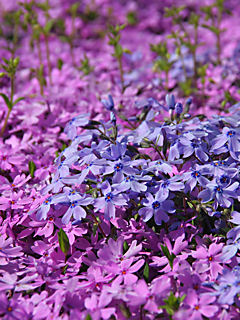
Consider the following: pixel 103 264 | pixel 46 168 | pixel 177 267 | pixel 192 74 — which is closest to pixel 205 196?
pixel 177 267

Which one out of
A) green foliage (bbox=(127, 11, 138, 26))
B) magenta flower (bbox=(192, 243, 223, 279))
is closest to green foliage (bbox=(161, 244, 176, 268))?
magenta flower (bbox=(192, 243, 223, 279))

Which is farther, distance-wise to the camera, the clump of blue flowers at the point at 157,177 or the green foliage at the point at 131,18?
the green foliage at the point at 131,18

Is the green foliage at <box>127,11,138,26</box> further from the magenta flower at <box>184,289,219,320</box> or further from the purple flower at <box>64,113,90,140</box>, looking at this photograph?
the magenta flower at <box>184,289,219,320</box>

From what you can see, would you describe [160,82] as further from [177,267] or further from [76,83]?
[177,267]

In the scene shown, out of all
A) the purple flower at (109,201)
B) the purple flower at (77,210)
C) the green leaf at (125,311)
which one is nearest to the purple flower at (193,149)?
the purple flower at (109,201)

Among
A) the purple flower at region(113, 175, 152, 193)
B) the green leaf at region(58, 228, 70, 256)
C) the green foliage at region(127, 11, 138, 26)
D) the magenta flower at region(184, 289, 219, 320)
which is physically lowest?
the magenta flower at region(184, 289, 219, 320)

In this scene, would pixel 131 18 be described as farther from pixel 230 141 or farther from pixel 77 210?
pixel 77 210

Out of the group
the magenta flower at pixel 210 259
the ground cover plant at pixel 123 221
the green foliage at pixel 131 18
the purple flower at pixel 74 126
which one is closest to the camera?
the ground cover plant at pixel 123 221

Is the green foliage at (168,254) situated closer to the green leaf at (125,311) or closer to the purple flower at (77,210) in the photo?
the green leaf at (125,311)

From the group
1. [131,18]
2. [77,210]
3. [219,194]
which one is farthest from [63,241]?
[131,18]
